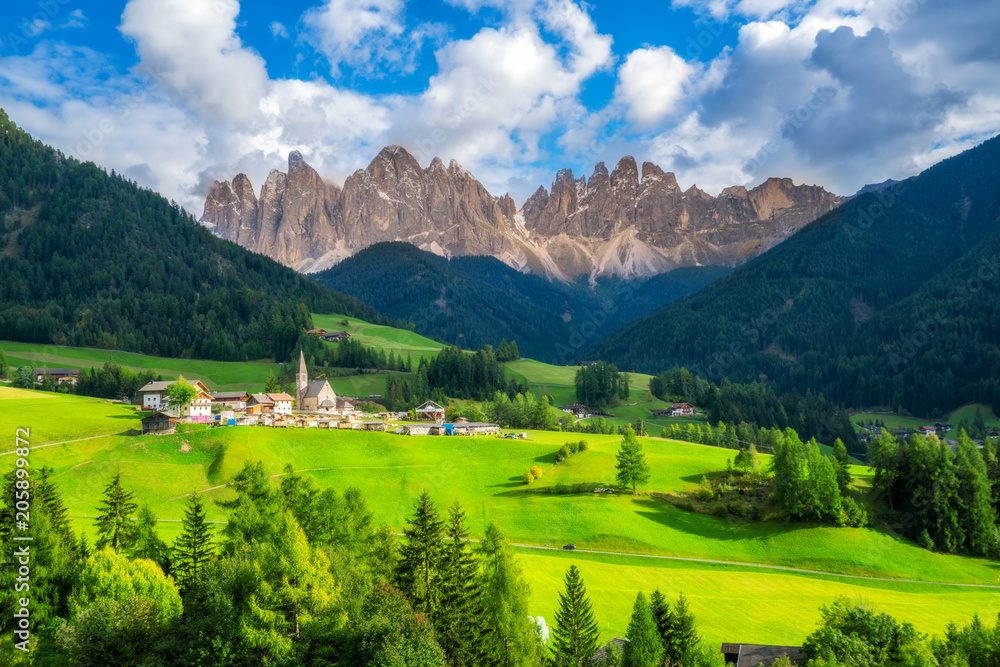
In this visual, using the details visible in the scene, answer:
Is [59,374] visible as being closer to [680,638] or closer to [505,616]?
[505,616]

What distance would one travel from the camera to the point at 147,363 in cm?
16125

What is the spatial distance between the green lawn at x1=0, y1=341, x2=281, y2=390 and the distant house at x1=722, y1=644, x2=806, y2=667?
133529 mm

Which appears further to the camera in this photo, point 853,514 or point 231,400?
point 231,400

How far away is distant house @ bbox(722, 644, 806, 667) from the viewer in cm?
3328

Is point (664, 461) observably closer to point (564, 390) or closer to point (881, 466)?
point (881, 466)

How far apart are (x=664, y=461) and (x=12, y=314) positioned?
188m

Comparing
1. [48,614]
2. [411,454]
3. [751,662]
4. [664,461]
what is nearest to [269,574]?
[48,614]

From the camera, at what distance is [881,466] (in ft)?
250

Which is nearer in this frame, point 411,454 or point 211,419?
point 411,454

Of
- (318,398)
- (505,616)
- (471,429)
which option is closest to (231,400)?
(318,398)

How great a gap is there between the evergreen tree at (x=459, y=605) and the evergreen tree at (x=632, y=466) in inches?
1782

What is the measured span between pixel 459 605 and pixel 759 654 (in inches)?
692

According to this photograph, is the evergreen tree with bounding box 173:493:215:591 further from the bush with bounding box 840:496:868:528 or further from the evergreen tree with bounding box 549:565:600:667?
the bush with bounding box 840:496:868:528

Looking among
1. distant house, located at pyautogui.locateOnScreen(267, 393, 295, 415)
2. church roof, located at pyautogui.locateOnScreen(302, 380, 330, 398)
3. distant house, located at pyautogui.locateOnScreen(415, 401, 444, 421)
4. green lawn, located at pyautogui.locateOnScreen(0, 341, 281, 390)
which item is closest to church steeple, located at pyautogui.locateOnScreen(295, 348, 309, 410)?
church roof, located at pyautogui.locateOnScreen(302, 380, 330, 398)
